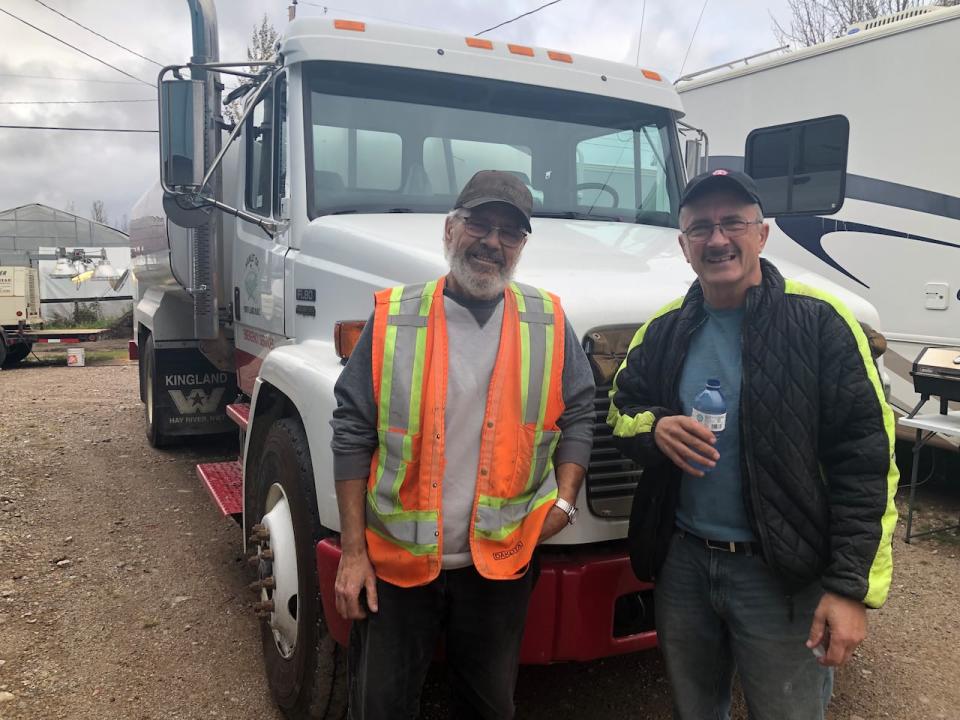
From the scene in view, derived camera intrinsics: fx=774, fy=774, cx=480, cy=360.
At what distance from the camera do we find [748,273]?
2.00 m

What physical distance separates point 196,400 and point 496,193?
512 centimetres

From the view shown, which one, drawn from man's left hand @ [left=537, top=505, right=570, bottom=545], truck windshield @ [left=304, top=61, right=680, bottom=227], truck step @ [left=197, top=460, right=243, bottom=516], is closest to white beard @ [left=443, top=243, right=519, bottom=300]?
man's left hand @ [left=537, top=505, right=570, bottom=545]

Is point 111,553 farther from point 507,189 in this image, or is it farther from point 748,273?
point 748,273

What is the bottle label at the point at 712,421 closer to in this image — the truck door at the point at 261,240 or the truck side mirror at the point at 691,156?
the truck door at the point at 261,240

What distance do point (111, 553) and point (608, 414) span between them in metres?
3.78

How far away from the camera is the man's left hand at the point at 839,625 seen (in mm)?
1789

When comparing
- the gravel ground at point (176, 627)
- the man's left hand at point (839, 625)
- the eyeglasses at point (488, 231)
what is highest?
the eyeglasses at point (488, 231)

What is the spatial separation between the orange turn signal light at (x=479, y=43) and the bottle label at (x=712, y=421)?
251 centimetres

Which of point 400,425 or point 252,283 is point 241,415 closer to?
point 252,283

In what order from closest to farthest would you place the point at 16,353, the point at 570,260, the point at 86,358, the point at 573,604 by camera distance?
the point at 573,604 → the point at 570,260 → the point at 16,353 → the point at 86,358

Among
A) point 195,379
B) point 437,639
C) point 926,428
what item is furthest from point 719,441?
point 195,379

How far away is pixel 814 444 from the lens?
1.88 meters

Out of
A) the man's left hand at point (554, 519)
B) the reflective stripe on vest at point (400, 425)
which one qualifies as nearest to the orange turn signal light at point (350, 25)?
the reflective stripe on vest at point (400, 425)

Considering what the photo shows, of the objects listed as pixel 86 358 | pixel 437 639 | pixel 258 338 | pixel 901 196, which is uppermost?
pixel 901 196
